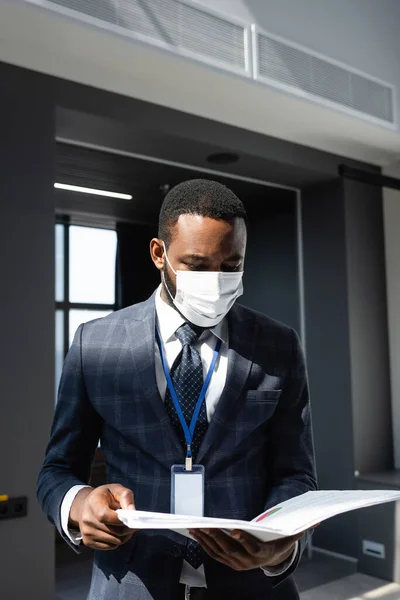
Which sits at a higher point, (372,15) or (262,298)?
(372,15)

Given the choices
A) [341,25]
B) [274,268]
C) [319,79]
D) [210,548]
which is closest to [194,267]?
[210,548]

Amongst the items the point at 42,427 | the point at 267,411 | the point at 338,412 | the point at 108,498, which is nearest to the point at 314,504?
the point at 267,411

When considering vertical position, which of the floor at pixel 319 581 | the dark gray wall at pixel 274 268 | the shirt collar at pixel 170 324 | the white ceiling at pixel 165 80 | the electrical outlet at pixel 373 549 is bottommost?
the floor at pixel 319 581

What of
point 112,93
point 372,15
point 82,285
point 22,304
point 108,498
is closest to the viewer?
point 108,498

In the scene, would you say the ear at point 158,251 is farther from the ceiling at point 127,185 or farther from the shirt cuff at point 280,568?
the ceiling at point 127,185

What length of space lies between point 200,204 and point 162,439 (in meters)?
0.44

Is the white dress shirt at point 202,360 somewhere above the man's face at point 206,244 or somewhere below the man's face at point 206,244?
below

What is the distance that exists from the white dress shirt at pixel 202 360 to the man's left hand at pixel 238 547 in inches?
5.8

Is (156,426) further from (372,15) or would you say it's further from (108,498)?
(372,15)

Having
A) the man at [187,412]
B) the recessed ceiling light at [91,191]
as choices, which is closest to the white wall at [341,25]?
the recessed ceiling light at [91,191]

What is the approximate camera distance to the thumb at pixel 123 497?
909 mm

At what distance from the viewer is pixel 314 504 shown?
971 mm

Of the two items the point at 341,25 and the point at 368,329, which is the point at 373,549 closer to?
the point at 368,329

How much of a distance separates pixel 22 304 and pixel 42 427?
0.57 metres
